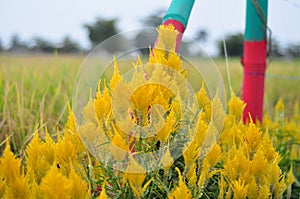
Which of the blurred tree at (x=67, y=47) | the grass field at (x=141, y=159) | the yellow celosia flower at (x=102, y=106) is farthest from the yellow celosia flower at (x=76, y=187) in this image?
the blurred tree at (x=67, y=47)

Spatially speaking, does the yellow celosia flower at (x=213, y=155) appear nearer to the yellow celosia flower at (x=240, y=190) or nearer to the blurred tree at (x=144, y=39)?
the yellow celosia flower at (x=240, y=190)

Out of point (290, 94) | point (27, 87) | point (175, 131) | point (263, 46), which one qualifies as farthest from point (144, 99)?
point (290, 94)

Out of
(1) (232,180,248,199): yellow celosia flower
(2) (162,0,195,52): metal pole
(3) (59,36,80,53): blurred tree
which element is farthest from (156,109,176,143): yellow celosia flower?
(3) (59,36,80,53): blurred tree

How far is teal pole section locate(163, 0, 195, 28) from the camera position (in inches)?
46.0

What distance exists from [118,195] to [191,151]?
0.14m

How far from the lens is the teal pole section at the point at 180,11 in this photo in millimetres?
1169

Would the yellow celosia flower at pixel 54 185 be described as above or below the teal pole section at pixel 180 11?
below

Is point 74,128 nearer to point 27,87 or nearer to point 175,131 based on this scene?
point 175,131

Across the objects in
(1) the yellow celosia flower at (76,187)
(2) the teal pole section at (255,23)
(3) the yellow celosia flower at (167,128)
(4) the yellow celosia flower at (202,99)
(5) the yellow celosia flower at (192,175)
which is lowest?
(5) the yellow celosia flower at (192,175)

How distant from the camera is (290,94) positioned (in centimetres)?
390

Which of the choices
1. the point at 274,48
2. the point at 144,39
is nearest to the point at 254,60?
the point at 144,39

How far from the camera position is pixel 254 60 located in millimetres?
1721

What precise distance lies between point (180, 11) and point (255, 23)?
0.64 m

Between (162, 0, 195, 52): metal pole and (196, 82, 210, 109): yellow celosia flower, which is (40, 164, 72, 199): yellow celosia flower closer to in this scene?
(196, 82, 210, 109): yellow celosia flower
